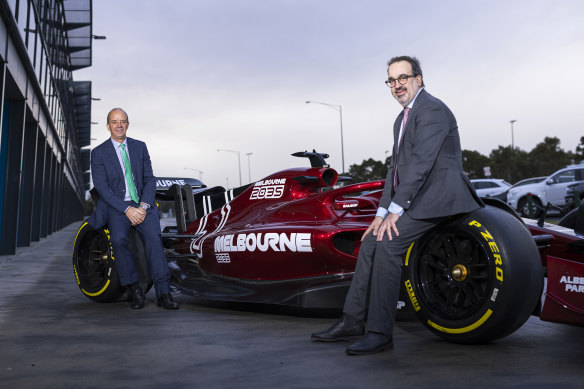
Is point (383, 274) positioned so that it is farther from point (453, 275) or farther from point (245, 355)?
point (245, 355)

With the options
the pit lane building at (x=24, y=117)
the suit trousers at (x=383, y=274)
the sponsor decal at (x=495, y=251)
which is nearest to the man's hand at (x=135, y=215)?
the suit trousers at (x=383, y=274)

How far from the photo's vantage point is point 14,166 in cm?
1400

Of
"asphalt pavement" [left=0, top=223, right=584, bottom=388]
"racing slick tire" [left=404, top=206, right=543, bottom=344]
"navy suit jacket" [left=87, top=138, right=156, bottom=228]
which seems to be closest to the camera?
"asphalt pavement" [left=0, top=223, right=584, bottom=388]

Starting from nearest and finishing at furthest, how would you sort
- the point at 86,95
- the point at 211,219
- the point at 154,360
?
1. the point at 154,360
2. the point at 211,219
3. the point at 86,95

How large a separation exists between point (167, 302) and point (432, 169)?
9.74 feet

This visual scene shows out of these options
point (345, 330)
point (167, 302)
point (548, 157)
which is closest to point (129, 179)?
point (167, 302)

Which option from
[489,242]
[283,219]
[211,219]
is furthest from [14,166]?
[489,242]

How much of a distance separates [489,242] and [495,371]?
807 mm

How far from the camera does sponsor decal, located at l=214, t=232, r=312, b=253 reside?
4992mm

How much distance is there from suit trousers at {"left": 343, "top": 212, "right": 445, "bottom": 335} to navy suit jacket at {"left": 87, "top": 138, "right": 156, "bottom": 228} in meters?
2.72

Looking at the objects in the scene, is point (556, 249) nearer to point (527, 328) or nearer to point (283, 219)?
point (527, 328)

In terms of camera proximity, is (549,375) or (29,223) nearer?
(549,375)

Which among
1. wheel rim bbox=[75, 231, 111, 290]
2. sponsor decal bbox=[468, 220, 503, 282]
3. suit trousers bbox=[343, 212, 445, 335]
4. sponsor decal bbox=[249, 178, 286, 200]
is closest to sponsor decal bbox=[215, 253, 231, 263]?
sponsor decal bbox=[249, 178, 286, 200]

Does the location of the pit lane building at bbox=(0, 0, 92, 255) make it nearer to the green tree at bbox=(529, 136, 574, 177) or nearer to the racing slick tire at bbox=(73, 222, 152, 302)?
the racing slick tire at bbox=(73, 222, 152, 302)
